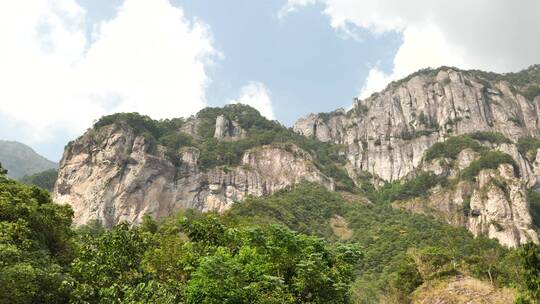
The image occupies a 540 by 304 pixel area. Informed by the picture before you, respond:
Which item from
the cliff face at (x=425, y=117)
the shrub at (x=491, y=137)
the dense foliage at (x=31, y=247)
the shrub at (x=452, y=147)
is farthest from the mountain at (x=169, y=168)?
the dense foliage at (x=31, y=247)

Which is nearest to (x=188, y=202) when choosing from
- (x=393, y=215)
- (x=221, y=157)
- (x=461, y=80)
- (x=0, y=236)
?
(x=221, y=157)

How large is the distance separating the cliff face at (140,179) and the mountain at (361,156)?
25 cm

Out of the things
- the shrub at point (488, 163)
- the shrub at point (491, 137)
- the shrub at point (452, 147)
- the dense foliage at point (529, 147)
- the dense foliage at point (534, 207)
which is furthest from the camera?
the shrub at point (491, 137)

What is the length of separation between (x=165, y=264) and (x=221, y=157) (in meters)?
103

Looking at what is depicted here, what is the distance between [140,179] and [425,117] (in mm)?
97450

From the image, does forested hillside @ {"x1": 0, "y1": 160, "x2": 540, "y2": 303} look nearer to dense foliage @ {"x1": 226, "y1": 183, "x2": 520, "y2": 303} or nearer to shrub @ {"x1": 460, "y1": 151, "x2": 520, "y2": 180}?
dense foliage @ {"x1": 226, "y1": 183, "x2": 520, "y2": 303}

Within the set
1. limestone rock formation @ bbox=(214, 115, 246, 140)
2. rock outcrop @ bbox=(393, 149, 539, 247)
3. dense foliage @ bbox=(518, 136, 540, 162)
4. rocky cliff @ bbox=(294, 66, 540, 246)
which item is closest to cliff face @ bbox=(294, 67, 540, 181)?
rocky cliff @ bbox=(294, 66, 540, 246)

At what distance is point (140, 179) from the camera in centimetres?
10338

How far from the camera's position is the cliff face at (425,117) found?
14925 cm

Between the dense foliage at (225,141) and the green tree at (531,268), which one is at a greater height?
the dense foliage at (225,141)

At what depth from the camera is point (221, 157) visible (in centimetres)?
12481

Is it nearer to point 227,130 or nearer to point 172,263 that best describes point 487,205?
point 227,130

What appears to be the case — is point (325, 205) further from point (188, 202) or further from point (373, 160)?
point (373, 160)

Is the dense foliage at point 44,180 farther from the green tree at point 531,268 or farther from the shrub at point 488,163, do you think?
the green tree at point 531,268
